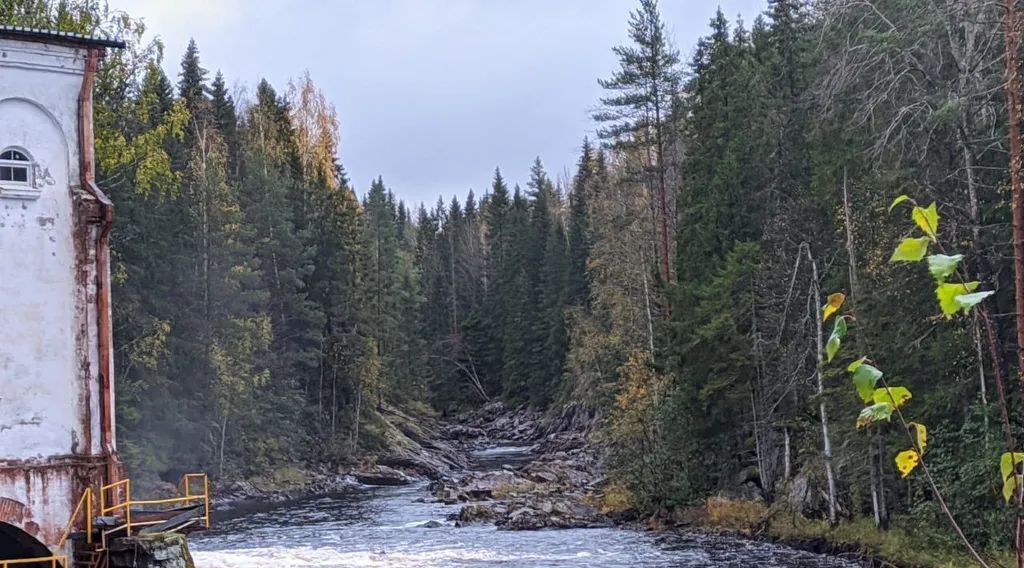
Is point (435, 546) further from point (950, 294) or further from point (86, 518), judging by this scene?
point (950, 294)

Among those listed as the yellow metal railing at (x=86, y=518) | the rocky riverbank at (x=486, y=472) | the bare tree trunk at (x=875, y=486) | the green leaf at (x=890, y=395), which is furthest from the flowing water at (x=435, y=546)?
the green leaf at (x=890, y=395)

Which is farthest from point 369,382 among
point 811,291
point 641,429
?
point 811,291

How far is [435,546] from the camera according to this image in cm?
2831

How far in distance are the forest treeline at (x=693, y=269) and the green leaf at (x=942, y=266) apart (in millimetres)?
A: 755

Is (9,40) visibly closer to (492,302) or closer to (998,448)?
(998,448)

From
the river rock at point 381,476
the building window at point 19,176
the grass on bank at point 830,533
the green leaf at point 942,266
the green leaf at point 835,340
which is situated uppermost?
the building window at point 19,176

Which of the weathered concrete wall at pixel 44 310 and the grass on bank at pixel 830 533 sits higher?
the weathered concrete wall at pixel 44 310

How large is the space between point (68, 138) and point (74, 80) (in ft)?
3.25

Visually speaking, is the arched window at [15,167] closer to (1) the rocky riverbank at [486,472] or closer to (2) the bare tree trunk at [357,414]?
(1) the rocky riverbank at [486,472]

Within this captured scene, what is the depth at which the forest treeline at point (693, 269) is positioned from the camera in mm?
20953

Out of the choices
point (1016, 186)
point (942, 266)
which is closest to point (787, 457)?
point (1016, 186)

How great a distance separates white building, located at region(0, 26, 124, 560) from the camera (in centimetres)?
1609

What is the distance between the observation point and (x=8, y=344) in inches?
634

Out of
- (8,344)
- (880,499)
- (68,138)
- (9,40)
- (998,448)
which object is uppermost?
(9,40)
